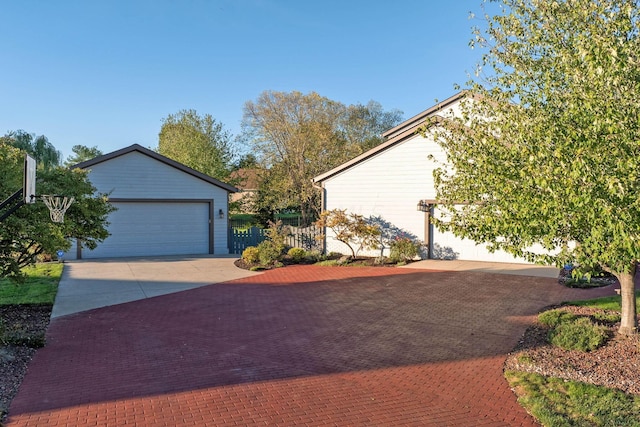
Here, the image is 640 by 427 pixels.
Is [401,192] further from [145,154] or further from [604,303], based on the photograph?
[145,154]

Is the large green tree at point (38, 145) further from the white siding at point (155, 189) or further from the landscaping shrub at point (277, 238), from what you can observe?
the landscaping shrub at point (277, 238)

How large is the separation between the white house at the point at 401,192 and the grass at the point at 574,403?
11277mm

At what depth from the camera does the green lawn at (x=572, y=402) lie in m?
4.87

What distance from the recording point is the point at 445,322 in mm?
9188

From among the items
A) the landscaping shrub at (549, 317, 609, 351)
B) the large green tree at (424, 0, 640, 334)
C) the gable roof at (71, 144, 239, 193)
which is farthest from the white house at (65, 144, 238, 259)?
the landscaping shrub at (549, 317, 609, 351)

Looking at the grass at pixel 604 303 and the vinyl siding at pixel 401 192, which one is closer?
the grass at pixel 604 303

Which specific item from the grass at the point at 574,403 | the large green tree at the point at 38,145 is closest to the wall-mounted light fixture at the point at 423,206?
the grass at the point at 574,403

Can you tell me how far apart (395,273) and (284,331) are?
763cm

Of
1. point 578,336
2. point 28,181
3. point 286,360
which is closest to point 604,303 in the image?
point 578,336

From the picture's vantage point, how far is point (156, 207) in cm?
2031

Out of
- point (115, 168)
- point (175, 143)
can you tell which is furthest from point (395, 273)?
point (175, 143)

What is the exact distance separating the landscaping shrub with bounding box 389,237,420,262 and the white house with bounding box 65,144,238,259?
27.9ft

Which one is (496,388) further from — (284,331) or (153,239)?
(153,239)

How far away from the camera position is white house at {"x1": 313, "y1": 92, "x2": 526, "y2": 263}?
17.6 meters
